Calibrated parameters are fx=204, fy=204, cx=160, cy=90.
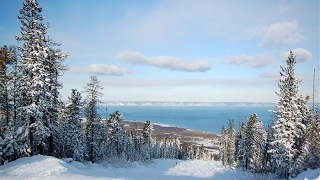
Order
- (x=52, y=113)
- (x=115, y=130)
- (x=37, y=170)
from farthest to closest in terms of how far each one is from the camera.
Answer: (x=115, y=130) → (x=52, y=113) → (x=37, y=170)

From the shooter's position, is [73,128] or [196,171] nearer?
[73,128]

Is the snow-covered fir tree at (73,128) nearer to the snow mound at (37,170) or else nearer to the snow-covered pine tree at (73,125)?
the snow-covered pine tree at (73,125)

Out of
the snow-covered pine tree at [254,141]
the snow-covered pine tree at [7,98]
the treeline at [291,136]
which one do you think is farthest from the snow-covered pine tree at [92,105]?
the snow-covered pine tree at [254,141]

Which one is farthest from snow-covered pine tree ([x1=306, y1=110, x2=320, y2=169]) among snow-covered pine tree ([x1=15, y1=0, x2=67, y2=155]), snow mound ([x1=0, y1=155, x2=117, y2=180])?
snow-covered pine tree ([x1=15, y1=0, x2=67, y2=155])

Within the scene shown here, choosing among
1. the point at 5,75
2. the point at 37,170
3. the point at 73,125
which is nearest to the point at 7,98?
the point at 5,75

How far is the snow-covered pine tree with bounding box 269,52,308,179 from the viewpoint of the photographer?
71.1 feet

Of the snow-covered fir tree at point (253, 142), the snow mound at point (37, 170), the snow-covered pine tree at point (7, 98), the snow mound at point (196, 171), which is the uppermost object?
the snow-covered pine tree at point (7, 98)

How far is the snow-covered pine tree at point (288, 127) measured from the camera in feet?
71.1

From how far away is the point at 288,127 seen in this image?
73.4 feet

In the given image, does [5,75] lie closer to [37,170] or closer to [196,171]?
[37,170]

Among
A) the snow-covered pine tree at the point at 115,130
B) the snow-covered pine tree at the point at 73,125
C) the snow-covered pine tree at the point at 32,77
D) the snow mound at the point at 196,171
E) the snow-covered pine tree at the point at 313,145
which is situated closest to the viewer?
the snow-covered pine tree at the point at 32,77

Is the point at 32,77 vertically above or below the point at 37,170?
above

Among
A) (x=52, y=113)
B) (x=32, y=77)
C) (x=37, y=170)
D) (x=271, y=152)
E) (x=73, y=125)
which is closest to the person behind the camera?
(x=37, y=170)

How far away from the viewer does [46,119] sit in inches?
770
